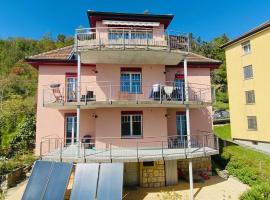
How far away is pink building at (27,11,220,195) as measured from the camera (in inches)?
568

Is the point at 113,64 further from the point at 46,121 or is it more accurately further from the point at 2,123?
the point at 2,123

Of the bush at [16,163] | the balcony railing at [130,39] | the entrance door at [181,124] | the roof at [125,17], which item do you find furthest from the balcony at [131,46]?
the bush at [16,163]

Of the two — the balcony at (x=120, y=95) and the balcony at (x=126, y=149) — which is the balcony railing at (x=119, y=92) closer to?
the balcony at (x=120, y=95)

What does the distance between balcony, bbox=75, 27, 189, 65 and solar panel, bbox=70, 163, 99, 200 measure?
7.14 meters

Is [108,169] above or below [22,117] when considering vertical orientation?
below

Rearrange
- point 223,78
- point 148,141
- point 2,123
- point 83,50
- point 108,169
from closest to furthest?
point 108,169, point 83,50, point 148,141, point 2,123, point 223,78

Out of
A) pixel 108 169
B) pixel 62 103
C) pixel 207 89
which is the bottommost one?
pixel 108 169

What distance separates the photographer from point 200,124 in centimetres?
1934

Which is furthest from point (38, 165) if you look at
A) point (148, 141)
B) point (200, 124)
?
point (200, 124)

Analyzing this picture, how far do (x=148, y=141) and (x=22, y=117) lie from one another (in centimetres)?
1362

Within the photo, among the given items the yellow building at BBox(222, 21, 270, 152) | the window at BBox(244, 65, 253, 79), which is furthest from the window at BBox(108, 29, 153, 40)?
the window at BBox(244, 65, 253, 79)

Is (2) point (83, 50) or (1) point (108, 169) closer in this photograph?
(1) point (108, 169)


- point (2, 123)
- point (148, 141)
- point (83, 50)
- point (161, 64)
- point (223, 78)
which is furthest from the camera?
point (223, 78)

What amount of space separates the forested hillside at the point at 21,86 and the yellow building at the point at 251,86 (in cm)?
1950
